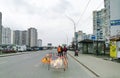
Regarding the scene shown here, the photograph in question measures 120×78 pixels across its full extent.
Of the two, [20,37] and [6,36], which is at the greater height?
[20,37]

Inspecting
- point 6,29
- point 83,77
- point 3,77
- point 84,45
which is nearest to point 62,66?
point 83,77

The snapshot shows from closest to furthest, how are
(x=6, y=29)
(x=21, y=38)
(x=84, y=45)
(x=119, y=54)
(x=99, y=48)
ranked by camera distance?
(x=119, y=54) < (x=99, y=48) < (x=84, y=45) < (x=6, y=29) < (x=21, y=38)

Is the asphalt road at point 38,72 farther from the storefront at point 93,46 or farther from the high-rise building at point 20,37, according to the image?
the high-rise building at point 20,37

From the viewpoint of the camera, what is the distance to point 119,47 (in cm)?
2673

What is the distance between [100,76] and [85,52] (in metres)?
44.2

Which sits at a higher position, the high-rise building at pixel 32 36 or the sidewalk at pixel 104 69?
the high-rise building at pixel 32 36

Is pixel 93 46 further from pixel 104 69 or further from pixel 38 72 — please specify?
pixel 38 72

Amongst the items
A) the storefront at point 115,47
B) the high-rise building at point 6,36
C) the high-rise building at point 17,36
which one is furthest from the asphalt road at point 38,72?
the high-rise building at point 17,36

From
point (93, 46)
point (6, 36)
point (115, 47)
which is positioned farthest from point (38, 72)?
point (6, 36)

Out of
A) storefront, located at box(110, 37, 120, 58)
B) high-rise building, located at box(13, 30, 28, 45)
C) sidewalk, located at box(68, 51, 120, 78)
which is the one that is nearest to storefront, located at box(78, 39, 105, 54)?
storefront, located at box(110, 37, 120, 58)

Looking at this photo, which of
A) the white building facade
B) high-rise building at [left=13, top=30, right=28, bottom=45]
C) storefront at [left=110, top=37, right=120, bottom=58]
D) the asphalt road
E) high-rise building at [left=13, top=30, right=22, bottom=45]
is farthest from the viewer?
high-rise building at [left=13, top=30, right=22, bottom=45]

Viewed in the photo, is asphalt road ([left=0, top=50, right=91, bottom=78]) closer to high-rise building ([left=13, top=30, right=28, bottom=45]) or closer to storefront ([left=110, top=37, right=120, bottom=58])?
storefront ([left=110, top=37, right=120, bottom=58])

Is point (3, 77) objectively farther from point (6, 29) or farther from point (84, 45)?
point (6, 29)

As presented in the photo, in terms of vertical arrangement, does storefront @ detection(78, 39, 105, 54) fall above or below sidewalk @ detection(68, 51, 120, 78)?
above
